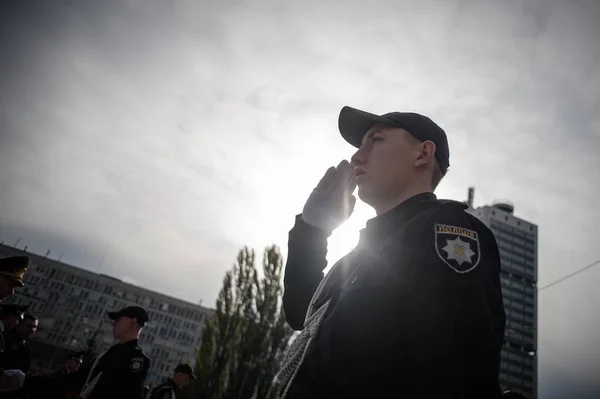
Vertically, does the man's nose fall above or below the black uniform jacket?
above

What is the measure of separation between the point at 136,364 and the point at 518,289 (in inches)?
3105

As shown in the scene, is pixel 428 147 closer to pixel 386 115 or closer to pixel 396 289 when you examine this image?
pixel 386 115

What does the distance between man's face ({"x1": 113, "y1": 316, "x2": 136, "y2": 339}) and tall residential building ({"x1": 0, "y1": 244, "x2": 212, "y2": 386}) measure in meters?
62.9

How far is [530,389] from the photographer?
59.3m

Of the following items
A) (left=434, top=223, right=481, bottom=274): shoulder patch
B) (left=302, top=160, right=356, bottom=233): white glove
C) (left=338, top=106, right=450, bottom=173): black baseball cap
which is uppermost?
(left=338, top=106, right=450, bottom=173): black baseball cap

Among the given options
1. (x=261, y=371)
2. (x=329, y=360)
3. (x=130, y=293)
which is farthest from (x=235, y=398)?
(x=130, y=293)

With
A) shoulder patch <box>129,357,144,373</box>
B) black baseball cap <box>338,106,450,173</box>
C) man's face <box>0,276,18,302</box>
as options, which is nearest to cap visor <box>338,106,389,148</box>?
black baseball cap <box>338,106,450,173</box>

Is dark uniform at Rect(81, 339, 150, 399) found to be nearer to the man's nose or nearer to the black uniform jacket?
the black uniform jacket

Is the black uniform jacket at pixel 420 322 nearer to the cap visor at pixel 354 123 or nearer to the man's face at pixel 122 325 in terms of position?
the cap visor at pixel 354 123

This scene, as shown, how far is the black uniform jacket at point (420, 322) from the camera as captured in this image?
89cm

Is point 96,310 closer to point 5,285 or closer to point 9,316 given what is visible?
point 9,316

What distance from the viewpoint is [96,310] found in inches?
2448

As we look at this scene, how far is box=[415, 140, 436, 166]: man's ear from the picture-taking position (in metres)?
1.58

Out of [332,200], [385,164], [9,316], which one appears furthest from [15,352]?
[385,164]
